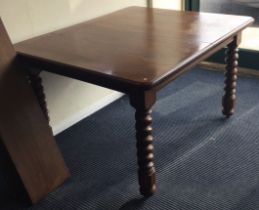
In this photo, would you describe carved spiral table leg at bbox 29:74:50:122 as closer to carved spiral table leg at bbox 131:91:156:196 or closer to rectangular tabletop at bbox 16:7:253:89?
rectangular tabletop at bbox 16:7:253:89

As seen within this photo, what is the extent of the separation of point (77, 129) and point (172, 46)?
32.3 inches

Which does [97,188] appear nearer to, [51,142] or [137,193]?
[137,193]

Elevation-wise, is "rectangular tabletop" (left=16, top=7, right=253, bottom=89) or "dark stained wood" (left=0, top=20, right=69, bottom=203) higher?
"rectangular tabletop" (left=16, top=7, right=253, bottom=89)

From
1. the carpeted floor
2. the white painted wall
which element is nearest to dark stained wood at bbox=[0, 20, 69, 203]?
the carpeted floor

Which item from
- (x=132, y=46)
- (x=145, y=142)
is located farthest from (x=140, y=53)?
(x=145, y=142)

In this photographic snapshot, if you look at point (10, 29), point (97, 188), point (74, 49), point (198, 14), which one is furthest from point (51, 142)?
point (198, 14)

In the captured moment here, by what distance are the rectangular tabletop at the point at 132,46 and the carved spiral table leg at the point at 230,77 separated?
15 centimetres

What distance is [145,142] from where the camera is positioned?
141cm

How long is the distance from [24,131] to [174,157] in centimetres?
73

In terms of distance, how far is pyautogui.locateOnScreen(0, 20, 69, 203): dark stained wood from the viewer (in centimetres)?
146

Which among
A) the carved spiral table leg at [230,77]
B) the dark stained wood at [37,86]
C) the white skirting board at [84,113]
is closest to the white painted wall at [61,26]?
the white skirting board at [84,113]

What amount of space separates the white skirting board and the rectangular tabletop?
1.67 feet

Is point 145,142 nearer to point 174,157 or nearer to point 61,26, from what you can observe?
point 174,157

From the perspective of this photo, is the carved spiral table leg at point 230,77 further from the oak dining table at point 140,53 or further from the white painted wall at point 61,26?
the white painted wall at point 61,26
